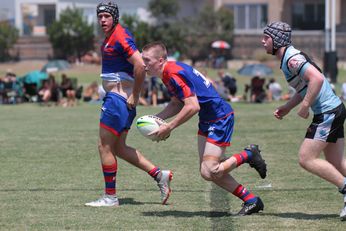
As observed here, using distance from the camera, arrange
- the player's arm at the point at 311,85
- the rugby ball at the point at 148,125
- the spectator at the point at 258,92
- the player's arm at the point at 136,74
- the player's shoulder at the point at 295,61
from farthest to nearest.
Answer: the spectator at the point at 258,92 < the player's arm at the point at 136,74 < the rugby ball at the point at 148,125 < the player's shoulder at the point at 295,61 < the player's arm at the point at 311,85

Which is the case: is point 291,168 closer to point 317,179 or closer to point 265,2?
point 317,179

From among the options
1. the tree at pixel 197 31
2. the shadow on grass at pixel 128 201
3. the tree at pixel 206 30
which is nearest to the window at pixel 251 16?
the tree at pixel 197 31

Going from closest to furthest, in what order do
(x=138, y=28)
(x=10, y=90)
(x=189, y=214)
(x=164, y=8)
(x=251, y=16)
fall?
(x=189, y=214) → (x=10, y=90) → (x=138, y=28) → (x=164, y=8) → (x=251, y=16)

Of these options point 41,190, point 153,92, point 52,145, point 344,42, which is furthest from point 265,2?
point 41,190

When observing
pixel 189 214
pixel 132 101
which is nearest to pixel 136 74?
pixel 132 101

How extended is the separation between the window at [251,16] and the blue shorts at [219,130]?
192 feet

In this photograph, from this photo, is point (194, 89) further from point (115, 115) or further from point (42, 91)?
point (42, 91)

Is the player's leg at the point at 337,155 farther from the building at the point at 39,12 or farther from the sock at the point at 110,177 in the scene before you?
the building at the point at 39,12

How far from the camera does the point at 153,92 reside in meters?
26.9

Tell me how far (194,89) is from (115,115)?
1.07m

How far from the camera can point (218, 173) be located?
302 inches

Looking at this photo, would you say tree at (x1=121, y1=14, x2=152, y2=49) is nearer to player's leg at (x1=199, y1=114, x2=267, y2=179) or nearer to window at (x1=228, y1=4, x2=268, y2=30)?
window at (x1=228, y1=4, x2=268, y2=30)

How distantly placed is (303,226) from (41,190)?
11.2 feet

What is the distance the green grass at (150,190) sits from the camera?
7590mm
